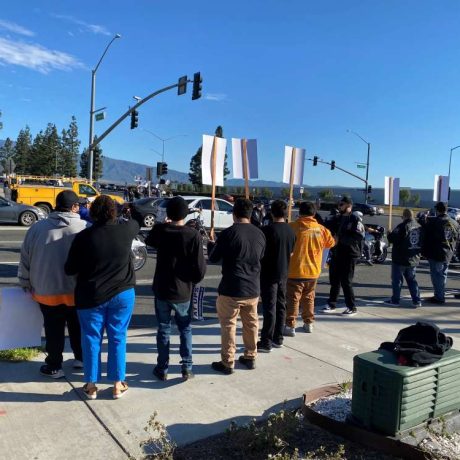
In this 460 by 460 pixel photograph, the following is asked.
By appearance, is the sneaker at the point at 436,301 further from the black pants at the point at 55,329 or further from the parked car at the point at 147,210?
the parked car at the point at 147,210

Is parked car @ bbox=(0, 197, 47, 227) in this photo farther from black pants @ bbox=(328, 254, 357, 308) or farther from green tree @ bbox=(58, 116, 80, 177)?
green tree @ bbox=(58, 116, 80, 177)

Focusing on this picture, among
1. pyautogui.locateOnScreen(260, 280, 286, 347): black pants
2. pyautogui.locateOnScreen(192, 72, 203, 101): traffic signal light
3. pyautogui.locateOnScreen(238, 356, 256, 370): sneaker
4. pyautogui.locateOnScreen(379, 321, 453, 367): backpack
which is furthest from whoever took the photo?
pyautogui.locateOnScreen(192, 72, 203, 101): traffic signal light

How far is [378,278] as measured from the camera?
12.2 m

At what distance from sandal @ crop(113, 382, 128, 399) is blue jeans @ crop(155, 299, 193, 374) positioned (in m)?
0.43

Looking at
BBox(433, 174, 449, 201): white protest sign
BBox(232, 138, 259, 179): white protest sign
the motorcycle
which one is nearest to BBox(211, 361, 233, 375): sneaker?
BBox(232, 138, 259, 179): white protest sign

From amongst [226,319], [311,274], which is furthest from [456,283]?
[226,319]

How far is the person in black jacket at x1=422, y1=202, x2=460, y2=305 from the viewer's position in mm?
9062

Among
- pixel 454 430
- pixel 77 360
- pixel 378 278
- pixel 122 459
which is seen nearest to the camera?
pixel 122 459

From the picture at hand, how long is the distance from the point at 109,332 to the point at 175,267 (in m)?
0.82

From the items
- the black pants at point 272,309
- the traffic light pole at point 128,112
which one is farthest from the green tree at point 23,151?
the black pants at point 272,309

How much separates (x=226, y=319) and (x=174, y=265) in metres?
0.84

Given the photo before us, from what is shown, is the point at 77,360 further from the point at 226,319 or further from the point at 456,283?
the point at 456,283

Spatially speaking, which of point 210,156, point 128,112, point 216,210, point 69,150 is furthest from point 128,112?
point 69,150

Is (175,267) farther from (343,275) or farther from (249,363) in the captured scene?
(343,275)
